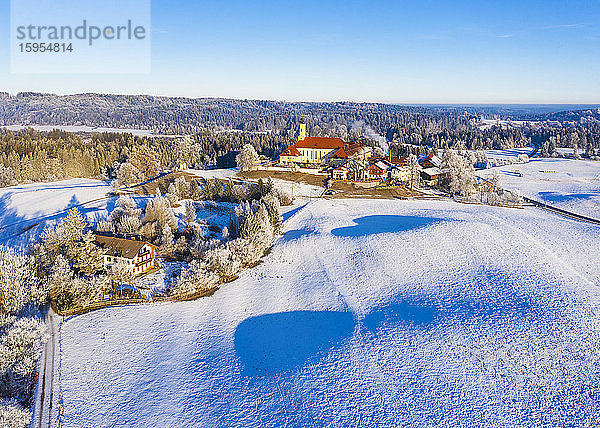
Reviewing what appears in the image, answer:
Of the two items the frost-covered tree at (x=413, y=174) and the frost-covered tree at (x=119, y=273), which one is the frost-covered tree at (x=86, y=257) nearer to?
the frost-covered tree at (x=119, y=273)

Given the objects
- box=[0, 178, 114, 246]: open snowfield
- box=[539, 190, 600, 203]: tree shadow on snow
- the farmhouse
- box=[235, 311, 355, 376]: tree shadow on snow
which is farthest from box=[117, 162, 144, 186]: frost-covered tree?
box=[539, 190, 600, 203]: tree shadow on snow

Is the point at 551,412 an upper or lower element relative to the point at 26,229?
lower

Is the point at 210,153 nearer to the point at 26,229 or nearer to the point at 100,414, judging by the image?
the point at 26,229

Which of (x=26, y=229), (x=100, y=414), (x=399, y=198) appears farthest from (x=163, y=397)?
(x=399, y=198)

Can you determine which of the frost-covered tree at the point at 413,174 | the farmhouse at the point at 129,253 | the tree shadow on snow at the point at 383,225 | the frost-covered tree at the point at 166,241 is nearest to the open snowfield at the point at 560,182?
the frost-covered tree at the point at 413,174

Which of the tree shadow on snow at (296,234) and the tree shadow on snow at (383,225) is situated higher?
the tree shadow on snow at (383,225)

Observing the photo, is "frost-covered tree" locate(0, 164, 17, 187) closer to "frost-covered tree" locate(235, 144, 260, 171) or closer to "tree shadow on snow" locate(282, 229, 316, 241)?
"frost-covered tree" locate(235, 144, 260, 171)

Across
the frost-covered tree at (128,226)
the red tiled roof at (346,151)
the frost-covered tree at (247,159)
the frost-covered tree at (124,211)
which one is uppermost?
the red tiled roof at (346,151)

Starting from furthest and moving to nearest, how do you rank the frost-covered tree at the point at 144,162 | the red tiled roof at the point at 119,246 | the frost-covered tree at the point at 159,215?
the frost-covered tree at the point at 144,162 < the frost-covered tree at the point at 159,215 < the red tiled roof at the point at 119,246
